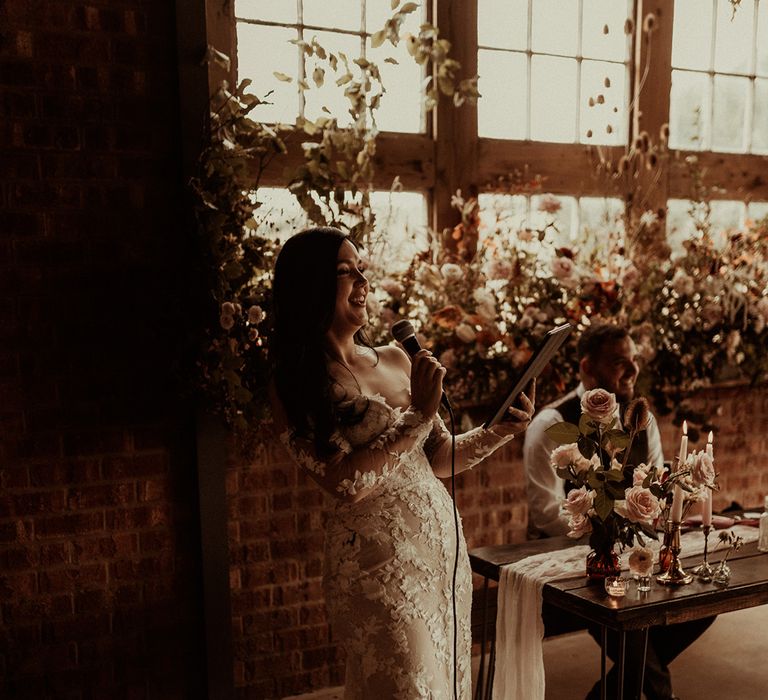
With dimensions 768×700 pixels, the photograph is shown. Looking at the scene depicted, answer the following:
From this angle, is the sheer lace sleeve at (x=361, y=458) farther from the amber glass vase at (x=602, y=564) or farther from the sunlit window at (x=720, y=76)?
the sunlit window at (x=720, y=76)

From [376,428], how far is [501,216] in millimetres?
1920

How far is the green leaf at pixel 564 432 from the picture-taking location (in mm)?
2389

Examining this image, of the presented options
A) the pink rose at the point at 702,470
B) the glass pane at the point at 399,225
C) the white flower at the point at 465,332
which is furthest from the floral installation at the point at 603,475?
the glass pane at the point at 399,225

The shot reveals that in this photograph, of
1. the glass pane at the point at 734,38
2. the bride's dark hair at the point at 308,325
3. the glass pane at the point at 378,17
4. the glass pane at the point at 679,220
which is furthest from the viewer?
the glass pane at the point at 734,38

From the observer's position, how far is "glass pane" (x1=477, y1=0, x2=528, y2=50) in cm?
374

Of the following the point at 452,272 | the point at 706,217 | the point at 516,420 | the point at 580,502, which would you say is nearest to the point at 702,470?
the point at 580,502

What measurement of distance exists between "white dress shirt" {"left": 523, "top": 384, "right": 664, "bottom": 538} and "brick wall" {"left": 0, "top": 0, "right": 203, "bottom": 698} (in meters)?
1.21

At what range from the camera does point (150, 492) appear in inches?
118

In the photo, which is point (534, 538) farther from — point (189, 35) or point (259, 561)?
point (189, 35)

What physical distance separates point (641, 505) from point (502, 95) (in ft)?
7.20

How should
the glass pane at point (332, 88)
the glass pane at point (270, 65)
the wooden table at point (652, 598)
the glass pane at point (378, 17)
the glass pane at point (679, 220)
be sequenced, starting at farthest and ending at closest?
the glass pane at point (679, 220) → the glass pane at point (378, 17) → the glass pane at point (332, 88) → the glass pane at point (270, 65) → the wooden table at point (652, 598)

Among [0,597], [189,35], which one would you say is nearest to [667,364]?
[189,35]

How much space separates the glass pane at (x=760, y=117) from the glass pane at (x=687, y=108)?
1.10 feet

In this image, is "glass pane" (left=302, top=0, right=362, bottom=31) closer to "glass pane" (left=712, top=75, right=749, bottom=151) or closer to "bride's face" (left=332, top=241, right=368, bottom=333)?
"bride's face" (left=332, top=241, right=368, bottom=333)
